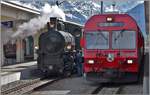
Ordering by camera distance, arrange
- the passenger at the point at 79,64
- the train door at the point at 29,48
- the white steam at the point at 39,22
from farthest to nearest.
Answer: the train door at the point at 29,48, the white steam at the point at 39,22, the passenger at the point at 79,64

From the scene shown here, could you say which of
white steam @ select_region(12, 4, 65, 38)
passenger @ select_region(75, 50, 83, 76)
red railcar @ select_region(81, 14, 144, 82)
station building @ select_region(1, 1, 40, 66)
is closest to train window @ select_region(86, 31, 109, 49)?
red railcar @ select_region(81, 14, 144, 82)

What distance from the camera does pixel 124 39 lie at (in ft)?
50.7

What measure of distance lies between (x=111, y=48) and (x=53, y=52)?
6306mm

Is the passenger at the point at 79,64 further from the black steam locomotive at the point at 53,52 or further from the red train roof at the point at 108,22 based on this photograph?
the red train roof at the point at 108,22

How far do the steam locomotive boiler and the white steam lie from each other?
14.6 feet

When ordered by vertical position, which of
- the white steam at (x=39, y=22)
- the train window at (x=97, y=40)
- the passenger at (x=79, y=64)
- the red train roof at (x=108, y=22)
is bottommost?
the passenger at (x=79, y=64)

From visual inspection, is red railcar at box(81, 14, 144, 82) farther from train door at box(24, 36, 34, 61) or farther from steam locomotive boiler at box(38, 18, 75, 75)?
train door at box(24, 36, 34, 61)

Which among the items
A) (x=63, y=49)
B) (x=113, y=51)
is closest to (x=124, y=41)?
(x=113, y=51)

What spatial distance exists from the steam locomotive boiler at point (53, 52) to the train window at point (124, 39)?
5.85 metres

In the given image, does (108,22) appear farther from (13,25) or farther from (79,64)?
(13,25)

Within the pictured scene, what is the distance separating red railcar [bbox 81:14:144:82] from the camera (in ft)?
50.1

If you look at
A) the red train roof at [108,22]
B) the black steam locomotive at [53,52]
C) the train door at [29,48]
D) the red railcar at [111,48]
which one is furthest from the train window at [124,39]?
the train door at [29,48]

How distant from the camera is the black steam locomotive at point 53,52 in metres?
21.0

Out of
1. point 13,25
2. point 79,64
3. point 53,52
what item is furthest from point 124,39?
point 13,25
